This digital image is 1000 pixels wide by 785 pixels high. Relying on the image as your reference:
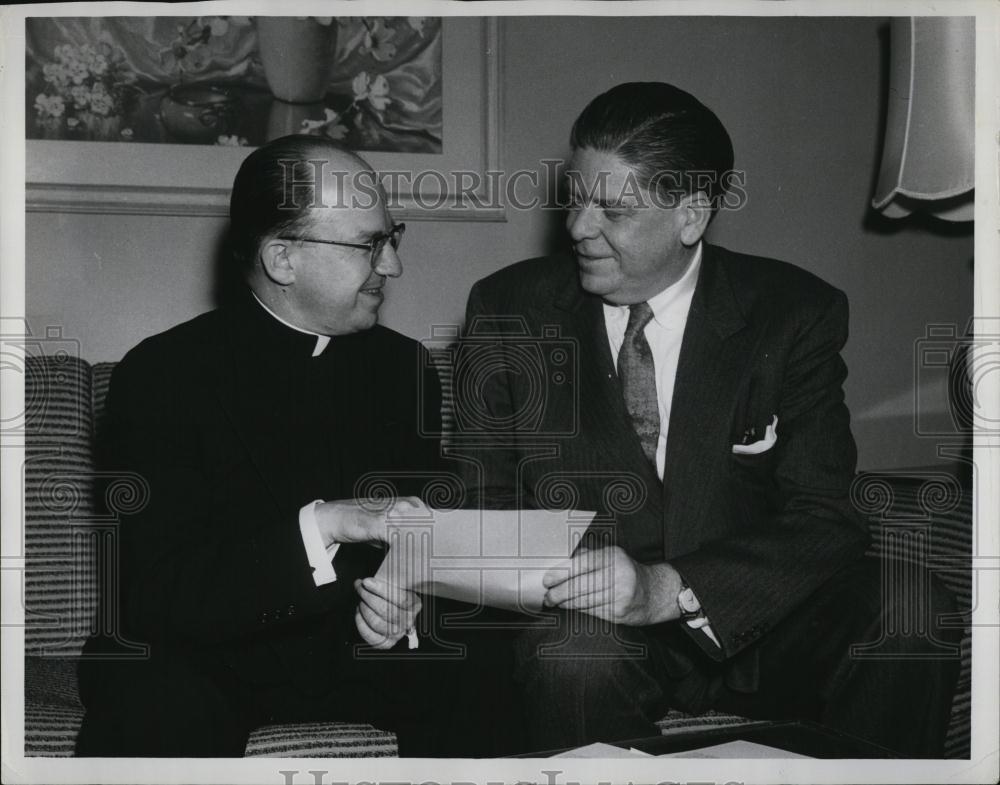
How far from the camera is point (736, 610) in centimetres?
166

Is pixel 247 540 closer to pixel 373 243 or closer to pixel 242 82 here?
pixel 373 243

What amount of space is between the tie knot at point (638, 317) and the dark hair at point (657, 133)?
0.63 ft

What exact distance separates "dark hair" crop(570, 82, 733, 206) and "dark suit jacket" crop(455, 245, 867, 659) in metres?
0.18

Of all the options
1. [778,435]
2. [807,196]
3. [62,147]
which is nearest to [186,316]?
[62,147]

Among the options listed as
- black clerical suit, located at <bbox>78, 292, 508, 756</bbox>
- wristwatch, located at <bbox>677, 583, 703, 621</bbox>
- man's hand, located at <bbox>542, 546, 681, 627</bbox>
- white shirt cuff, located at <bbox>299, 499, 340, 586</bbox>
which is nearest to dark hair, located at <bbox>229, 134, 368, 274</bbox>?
black clerical suit, located at <bbox>78, 292, 508, 756</bbox>

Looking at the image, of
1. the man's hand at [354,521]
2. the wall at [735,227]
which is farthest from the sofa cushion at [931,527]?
the man's hand at [354,521]

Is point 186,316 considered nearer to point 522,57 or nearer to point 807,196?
point 522,57

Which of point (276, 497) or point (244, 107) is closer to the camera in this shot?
point (276, 497)

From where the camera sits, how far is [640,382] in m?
1.76

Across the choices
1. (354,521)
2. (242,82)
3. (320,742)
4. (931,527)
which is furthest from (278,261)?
(931,527)

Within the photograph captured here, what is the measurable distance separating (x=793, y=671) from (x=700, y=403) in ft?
1.51

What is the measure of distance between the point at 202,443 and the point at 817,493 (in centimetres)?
100

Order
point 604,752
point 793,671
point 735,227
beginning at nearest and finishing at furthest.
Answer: point 604,752
point 793,671
point 735,227

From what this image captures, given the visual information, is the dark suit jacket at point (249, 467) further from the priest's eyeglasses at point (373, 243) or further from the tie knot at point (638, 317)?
the tie knot at point (638, 317)
